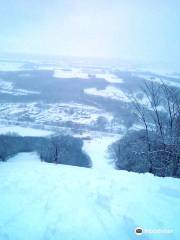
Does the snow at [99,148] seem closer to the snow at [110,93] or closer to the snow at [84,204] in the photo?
Result: the snow at [110,93]

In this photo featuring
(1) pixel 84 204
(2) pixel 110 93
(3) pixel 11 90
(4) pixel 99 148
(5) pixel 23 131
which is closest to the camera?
(1) pixel 84 204

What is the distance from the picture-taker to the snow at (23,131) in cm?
3433

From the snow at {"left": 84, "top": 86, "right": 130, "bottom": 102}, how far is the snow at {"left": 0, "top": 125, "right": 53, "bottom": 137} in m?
18.9

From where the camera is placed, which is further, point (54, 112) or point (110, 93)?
point (110, 93)

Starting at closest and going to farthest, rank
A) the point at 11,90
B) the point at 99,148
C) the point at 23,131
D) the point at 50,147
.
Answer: the point at 50,147 < the point at 99,148 < the point at 23,131 < the point at 11,90

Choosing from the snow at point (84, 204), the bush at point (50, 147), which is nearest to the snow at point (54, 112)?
the bush at point (50, 147)

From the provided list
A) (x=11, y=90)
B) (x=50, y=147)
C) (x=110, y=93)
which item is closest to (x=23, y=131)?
(x=50, y=147)

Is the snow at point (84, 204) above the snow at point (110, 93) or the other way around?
above

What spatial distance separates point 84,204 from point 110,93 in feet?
166

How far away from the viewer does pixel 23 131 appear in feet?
117

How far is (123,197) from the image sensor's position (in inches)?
187

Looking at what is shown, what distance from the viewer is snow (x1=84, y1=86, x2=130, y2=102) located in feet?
169

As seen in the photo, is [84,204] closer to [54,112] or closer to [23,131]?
[23,131]

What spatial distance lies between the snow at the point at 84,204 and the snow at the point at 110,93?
147 feet
